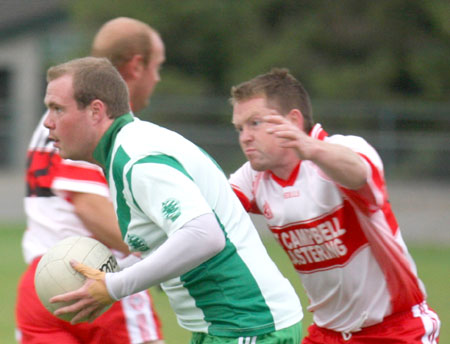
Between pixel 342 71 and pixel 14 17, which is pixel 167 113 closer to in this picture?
pixel 342 71

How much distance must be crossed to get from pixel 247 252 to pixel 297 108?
100 centimetres

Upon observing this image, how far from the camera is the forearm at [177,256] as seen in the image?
3.56 meters

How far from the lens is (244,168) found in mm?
4836

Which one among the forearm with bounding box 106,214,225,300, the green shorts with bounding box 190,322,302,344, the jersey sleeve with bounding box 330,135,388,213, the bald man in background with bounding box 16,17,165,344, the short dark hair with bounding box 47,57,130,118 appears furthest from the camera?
the bald man in background with bounding box 16,17,165,344

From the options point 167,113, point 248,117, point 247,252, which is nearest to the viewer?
point 247,252

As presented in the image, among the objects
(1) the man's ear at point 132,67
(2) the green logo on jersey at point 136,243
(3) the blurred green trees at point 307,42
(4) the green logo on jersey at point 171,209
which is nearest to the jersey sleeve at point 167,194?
(4) the green logo on jersey at point 171,209

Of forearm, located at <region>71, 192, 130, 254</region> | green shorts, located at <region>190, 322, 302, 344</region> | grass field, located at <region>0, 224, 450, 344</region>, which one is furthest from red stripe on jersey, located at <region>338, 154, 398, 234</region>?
grass field, located at <region>0, 224, 450, 344</region>

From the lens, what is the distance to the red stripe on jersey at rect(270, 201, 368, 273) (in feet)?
14.6

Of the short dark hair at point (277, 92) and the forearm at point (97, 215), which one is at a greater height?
the short dark hair at point (277, 92)

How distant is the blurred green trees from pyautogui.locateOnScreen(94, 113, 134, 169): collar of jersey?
17609 millimetres

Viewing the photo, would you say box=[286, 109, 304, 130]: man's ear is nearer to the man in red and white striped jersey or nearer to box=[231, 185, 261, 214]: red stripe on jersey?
the man in red and white striped jersey

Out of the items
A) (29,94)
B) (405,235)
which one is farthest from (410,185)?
(29,94)

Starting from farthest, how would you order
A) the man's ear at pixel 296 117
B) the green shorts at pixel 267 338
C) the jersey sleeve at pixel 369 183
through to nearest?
1. the man's ear at pixel 296 117
2. the jersey sleeve at pixel 369 183
3. the green shorts at pixel 267 338

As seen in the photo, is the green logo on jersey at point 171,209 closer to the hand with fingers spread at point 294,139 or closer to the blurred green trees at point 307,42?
the hand with fingers spread at point 294,139
